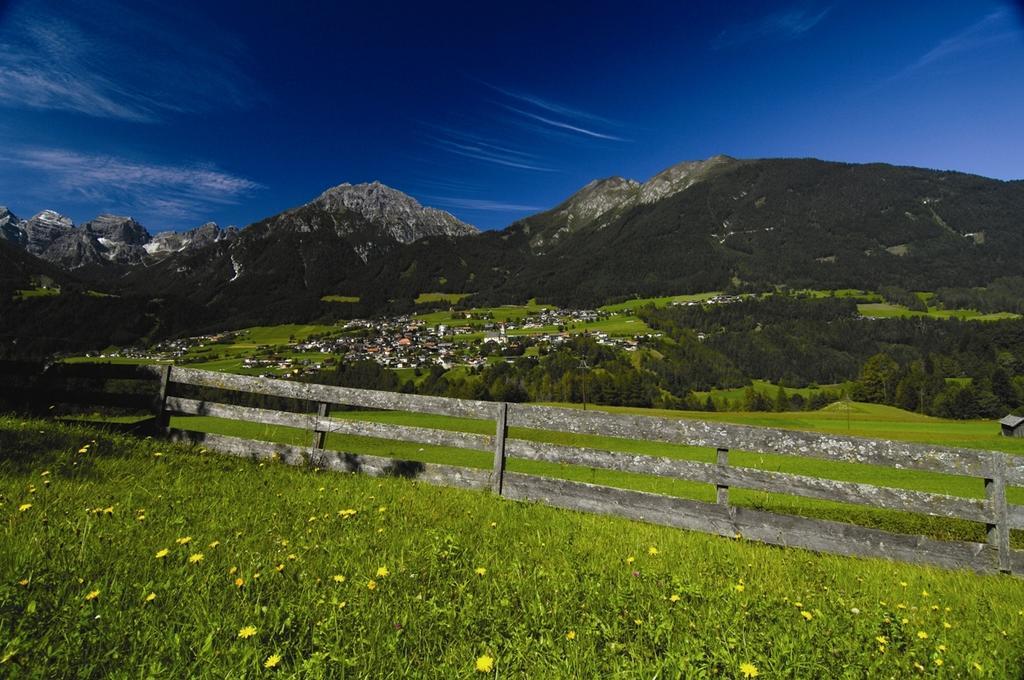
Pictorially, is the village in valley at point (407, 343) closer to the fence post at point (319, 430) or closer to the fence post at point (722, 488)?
the fence post at point (319, 430)

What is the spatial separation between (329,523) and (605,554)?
2912 millimetres

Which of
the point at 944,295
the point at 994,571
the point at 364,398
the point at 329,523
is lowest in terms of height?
the point at 994,571

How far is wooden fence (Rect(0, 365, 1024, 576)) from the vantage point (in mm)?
5602

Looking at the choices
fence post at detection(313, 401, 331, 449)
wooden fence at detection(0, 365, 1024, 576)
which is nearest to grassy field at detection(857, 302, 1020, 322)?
wooden fence at detection(0, 365, 1024, 576)

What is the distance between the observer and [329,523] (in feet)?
15.8

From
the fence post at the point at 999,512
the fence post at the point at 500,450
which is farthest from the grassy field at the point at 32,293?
the fence post at the point at 999,512

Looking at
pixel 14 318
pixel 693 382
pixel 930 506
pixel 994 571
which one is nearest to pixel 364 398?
pixel 930 506

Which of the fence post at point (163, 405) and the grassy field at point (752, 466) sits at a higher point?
the fence post at point (163, 405)

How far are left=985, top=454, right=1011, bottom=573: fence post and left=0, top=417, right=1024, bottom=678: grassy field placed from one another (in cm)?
43

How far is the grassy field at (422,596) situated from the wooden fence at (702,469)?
0.40m

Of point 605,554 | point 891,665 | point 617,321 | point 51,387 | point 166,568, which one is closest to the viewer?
point 891,665

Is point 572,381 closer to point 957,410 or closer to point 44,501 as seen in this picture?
point 957,410

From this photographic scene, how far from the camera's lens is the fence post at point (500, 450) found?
7.13m

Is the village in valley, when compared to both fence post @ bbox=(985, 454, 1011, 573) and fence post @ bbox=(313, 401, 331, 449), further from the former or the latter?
fence post @ bbox=(985, 454, 1011, 573)
